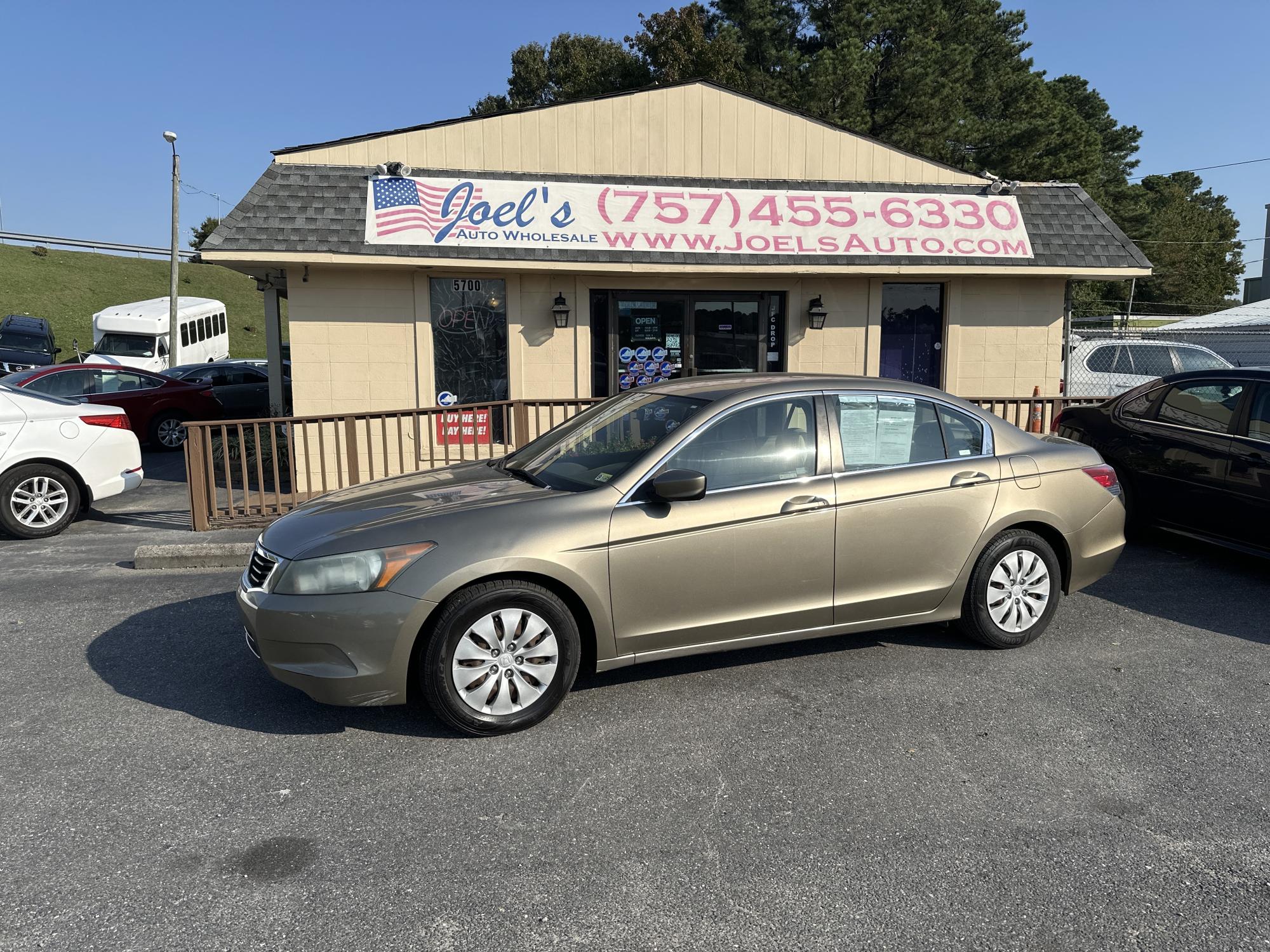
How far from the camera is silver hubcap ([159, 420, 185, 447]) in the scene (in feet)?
50.9

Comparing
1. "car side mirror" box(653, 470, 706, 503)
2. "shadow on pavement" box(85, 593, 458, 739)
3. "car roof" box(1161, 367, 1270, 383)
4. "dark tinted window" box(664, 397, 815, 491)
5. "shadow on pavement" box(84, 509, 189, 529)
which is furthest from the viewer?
"shadow on pavement" box(84, 509, 189, 529)

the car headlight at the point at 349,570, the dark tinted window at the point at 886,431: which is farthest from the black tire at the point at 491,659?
the dark tinted window at the point at 886,431

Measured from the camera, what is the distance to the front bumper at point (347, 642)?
151 inches

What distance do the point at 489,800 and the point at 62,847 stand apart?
1.49m

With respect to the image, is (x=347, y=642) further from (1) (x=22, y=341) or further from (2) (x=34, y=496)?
(1) (x=22, y=341)

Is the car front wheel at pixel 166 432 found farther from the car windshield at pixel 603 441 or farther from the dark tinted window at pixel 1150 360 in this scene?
the dark tinted window at pixel 1150 360

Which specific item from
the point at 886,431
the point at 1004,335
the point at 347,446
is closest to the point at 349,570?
the point at 886,431

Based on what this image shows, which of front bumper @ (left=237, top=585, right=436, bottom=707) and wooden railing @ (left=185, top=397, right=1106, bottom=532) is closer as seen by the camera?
front bumper @ (left=237, top=585, right=436, bottom=707)

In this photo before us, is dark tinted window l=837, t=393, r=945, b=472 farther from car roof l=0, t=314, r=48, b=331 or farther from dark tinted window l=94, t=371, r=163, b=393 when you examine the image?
car roof l=0, t=314, r=48, b=331

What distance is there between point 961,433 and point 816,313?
255 inches

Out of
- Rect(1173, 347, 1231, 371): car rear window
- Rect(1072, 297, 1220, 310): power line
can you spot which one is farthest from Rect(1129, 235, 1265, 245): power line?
Rect(1173, 347, 1231, 371): car rear window

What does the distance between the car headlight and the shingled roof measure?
6743mm

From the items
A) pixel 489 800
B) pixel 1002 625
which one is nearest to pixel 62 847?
pixel 489 800

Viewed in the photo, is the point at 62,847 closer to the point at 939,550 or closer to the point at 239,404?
the point at 939,550
